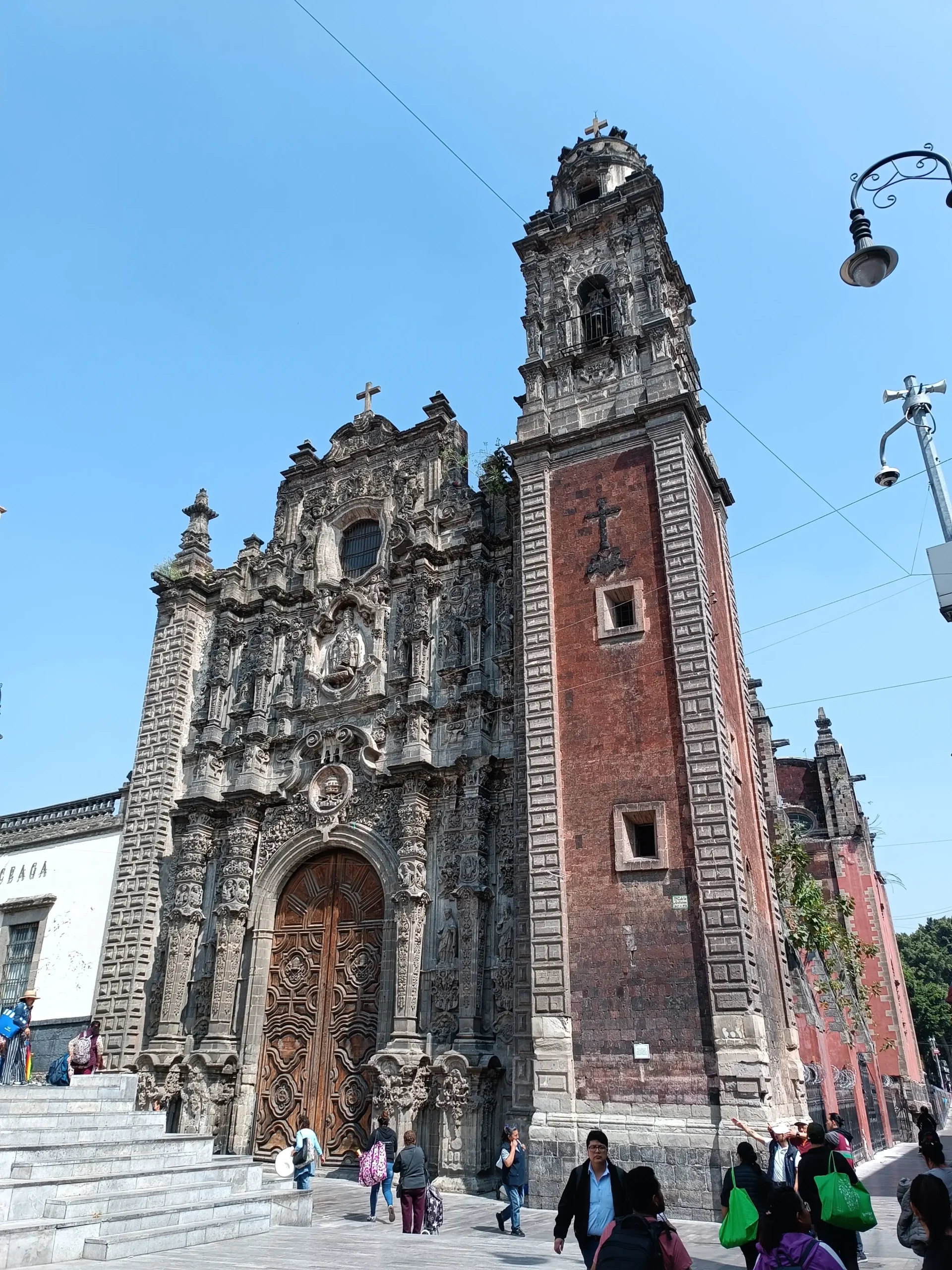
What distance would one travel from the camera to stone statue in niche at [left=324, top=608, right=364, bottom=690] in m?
20.4

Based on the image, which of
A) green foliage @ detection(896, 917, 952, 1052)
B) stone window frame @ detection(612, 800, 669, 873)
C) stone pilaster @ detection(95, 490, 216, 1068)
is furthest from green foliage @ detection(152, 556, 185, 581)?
green foliage @ detection(896, 917, 952, 1052)

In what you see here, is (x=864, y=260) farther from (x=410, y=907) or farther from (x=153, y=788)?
(x=153, y=788)

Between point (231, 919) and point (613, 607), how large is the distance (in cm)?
987

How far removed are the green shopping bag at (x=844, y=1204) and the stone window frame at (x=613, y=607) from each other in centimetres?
1061

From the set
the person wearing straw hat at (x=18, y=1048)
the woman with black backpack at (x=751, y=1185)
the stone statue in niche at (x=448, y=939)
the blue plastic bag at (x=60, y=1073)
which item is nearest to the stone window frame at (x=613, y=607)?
the stone statue in niche at (x=448, y=939)

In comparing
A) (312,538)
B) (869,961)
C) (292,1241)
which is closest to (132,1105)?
(292,1241)

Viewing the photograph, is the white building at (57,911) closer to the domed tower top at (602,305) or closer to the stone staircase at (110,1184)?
the stone staircase at (110,1184)

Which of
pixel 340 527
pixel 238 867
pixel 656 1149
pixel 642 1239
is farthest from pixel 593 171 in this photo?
pixel 642 1239

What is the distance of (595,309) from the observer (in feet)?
67.8

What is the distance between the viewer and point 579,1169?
6551 millimetres

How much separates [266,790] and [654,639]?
9290 millimetres

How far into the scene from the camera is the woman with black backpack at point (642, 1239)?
14.3ft

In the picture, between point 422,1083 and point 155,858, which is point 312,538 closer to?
point 155,858

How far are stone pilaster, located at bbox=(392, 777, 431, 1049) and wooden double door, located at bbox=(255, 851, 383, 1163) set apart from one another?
1.00 metres
